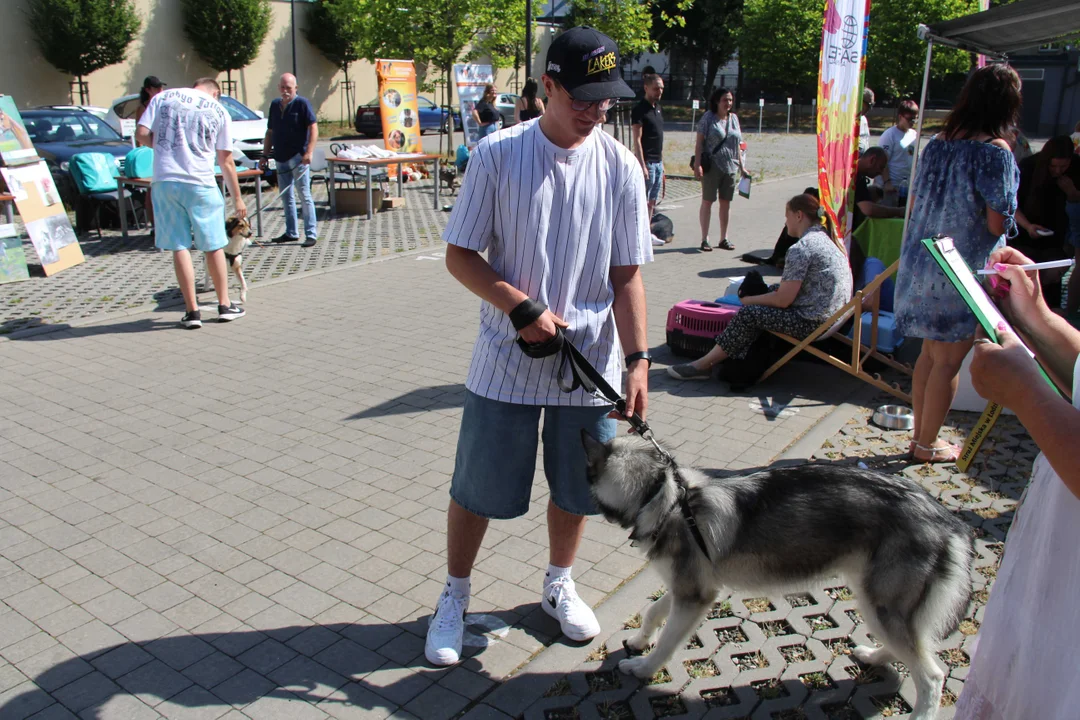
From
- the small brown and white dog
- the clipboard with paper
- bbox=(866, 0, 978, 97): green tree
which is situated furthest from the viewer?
bbox=(866, 0, 978, 97): green tree

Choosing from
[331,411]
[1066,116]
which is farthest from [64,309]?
[1066,116]

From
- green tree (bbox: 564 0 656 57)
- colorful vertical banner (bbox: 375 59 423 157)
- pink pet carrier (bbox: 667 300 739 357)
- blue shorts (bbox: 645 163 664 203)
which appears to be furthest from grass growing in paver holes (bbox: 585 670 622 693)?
green tree (bbox: 564 0 656 57)

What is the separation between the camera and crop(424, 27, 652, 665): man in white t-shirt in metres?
2.60

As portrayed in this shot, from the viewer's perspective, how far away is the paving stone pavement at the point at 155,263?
7879 millimetres

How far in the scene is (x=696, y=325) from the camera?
21.3 ft

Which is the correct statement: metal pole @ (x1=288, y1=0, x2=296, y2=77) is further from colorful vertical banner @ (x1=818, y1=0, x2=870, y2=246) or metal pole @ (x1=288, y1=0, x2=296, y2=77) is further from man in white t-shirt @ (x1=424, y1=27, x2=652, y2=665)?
man in white t-shirt @ (x1=424, y1=27, x2=652, y2=665)

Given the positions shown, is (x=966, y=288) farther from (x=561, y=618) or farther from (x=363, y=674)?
(x=363, y=674)

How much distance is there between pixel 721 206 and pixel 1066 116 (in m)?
38.0

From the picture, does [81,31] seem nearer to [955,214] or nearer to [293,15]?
[293,15]

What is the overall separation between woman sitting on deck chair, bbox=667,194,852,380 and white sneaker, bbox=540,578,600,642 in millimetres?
3074

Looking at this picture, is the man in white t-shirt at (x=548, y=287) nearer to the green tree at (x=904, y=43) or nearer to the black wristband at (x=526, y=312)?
the black wristband at (x=526, y=312)

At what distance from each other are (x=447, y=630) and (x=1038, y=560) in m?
2.01

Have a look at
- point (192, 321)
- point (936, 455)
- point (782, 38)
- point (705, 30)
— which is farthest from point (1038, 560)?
point (705, 30)

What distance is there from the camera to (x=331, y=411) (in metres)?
5.49
